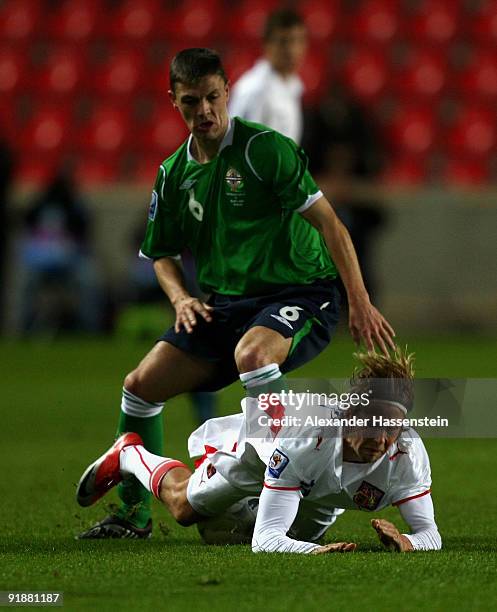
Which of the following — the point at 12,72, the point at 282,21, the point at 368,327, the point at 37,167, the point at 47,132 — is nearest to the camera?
the point at 368,327

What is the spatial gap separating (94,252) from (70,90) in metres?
2.46

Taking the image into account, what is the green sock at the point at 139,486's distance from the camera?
16.7 feet

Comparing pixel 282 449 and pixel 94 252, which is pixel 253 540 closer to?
pixel 282 449

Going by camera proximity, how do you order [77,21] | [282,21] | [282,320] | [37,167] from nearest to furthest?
[282,320], [282,21], [37,167], [77,21]

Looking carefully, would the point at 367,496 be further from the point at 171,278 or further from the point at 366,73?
the point at 366,73

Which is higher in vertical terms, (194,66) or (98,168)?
(194,66)

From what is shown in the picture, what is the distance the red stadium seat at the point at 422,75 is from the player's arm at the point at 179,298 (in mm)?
10073

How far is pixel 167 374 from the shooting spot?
5074 mm

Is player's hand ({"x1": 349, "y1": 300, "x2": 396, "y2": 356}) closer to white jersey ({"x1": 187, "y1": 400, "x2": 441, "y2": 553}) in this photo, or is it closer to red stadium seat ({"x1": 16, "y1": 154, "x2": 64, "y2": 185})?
white jersey ({"x1": 187, "y1": 400, "x2": 441, "y2": 553})

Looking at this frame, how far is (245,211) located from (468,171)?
10047 mm

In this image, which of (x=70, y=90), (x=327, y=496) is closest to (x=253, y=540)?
(x=327, y=496)

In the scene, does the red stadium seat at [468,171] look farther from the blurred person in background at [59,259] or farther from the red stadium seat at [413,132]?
the blurred person in background at [59,259]

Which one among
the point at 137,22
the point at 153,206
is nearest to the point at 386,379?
the point at 153,206

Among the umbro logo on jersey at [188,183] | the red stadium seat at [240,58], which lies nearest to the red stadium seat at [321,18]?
the red stadium seat at [240,58]
